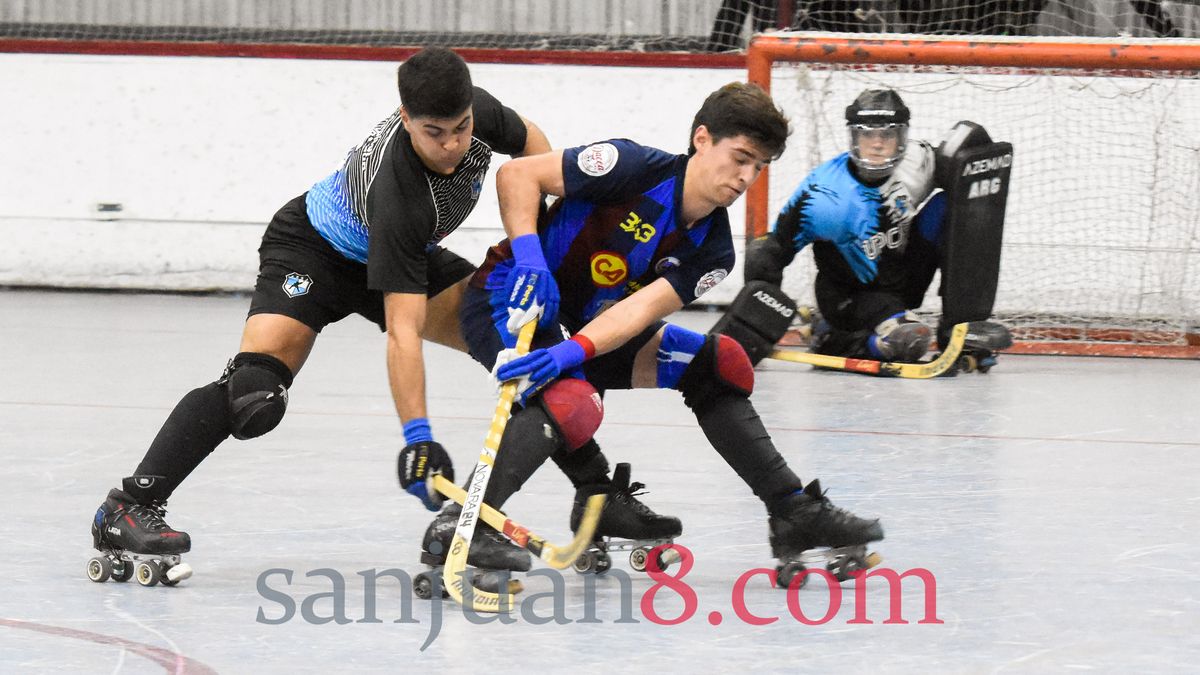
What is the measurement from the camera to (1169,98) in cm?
687

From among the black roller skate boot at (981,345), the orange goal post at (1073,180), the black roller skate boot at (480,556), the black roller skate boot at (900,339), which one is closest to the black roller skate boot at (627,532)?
the black roller skate boot at (480,556)

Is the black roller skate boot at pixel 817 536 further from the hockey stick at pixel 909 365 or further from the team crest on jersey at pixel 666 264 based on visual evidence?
the hockey stick at pixel 909 365

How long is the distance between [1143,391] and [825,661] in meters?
3.48

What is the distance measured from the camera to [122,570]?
119 inches

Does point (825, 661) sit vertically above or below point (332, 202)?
below

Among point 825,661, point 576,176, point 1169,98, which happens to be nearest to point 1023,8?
point 1169,98

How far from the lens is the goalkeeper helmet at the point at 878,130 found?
19.0ft

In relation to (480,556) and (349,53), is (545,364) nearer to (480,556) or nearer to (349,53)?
(480,556)

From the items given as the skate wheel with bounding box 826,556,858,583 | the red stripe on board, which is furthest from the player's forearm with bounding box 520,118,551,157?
the red stripe on board

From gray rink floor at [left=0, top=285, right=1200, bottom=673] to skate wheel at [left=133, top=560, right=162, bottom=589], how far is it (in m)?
0.03

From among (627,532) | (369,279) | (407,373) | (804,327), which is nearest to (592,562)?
(627,532)

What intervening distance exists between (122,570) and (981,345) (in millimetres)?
3754

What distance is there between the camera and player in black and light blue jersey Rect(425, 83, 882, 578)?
2.93 meters

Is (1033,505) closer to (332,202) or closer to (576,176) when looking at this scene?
(576,176)
